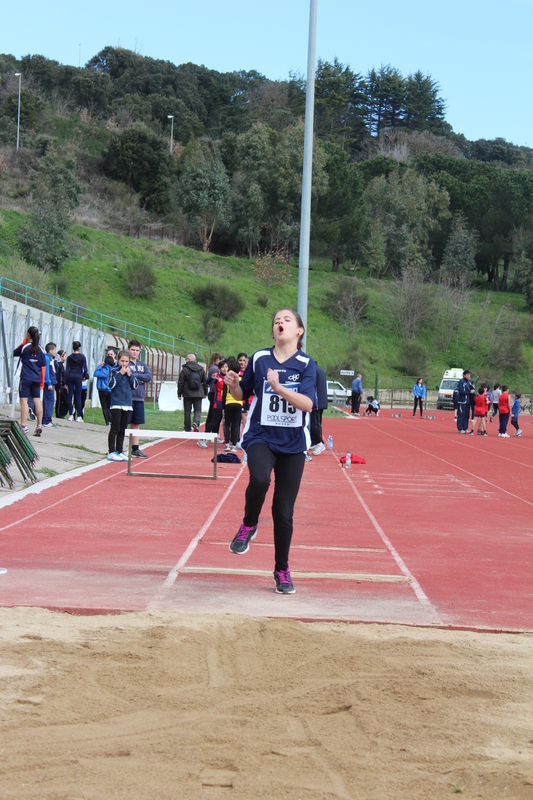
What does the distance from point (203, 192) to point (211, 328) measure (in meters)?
16.3

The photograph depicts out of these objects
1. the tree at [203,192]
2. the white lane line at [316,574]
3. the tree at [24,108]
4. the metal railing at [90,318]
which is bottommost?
the white lane line at [316,574]

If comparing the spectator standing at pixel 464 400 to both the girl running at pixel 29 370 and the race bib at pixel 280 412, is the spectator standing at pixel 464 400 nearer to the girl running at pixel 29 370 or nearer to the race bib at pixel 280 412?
the girl running at pixel 29 370

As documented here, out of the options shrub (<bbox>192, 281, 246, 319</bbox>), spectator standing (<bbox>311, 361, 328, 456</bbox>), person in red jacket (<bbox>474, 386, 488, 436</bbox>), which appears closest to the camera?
spectator standing (<bbox>311, 361, 328, 456</bbox>)

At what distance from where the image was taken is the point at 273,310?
61000 millimetres

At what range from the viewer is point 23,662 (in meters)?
4.20

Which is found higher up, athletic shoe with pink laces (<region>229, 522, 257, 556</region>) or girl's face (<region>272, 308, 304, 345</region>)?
girl's face (<region>272, 308, 304, 345</region>)

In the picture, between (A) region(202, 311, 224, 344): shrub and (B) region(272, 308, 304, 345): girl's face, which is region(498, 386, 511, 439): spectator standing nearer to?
(B) region(272, 308, 304, 345): girl's face

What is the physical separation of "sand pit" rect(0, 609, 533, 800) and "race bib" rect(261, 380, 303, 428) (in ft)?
4.36

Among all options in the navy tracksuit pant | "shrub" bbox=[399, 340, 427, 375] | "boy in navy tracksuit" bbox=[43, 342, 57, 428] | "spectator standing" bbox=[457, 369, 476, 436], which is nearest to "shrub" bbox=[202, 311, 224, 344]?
"shrub" bbox=[399, 340, 427, 375]

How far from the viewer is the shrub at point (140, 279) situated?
55.8m

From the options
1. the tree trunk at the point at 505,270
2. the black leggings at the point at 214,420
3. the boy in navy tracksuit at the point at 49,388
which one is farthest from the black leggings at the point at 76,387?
the tree trunk at the point at 505,270

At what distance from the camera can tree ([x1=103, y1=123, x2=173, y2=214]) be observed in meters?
69.9

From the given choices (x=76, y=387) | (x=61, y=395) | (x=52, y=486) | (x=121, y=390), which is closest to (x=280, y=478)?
(x=52, y=486)

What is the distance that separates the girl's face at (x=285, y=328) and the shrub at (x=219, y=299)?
52.3 m
